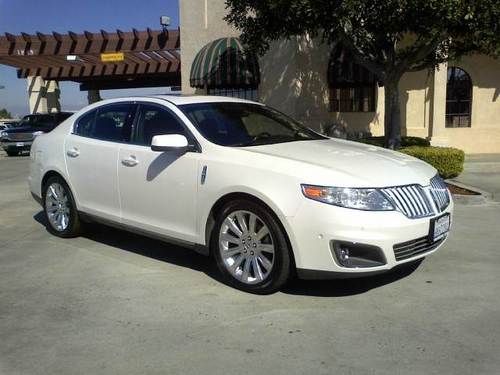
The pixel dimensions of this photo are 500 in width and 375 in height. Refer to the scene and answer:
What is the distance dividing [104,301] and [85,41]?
24.5 metres

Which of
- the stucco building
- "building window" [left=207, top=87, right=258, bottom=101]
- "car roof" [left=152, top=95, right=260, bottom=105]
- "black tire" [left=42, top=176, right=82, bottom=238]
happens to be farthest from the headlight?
"building window" [left=207, top=87, right=258, bottom=101]

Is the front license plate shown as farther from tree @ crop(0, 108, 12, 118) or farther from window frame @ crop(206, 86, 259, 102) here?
tree @ crop(0, 108, 12, 118)

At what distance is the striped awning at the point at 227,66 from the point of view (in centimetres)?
1672

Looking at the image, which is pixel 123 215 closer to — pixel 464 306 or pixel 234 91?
pixel 464 306

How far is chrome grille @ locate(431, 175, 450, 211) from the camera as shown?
4.66m

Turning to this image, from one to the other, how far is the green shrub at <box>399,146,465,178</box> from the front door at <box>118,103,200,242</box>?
636cm

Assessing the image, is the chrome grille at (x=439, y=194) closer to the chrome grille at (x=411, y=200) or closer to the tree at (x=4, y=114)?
the chrome grille at (x=411, y=200)

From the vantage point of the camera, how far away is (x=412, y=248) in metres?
4.36

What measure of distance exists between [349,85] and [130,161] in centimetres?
1159

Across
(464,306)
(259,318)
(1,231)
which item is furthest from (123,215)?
(464,306)

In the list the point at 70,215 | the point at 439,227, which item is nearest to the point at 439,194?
the point at 439,227

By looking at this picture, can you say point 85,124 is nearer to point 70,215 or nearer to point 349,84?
point 70,215

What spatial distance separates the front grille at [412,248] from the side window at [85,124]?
143 inches

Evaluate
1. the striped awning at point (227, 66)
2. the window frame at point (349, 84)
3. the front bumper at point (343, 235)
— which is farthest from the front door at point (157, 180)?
the striped awning at point (227, 66)
